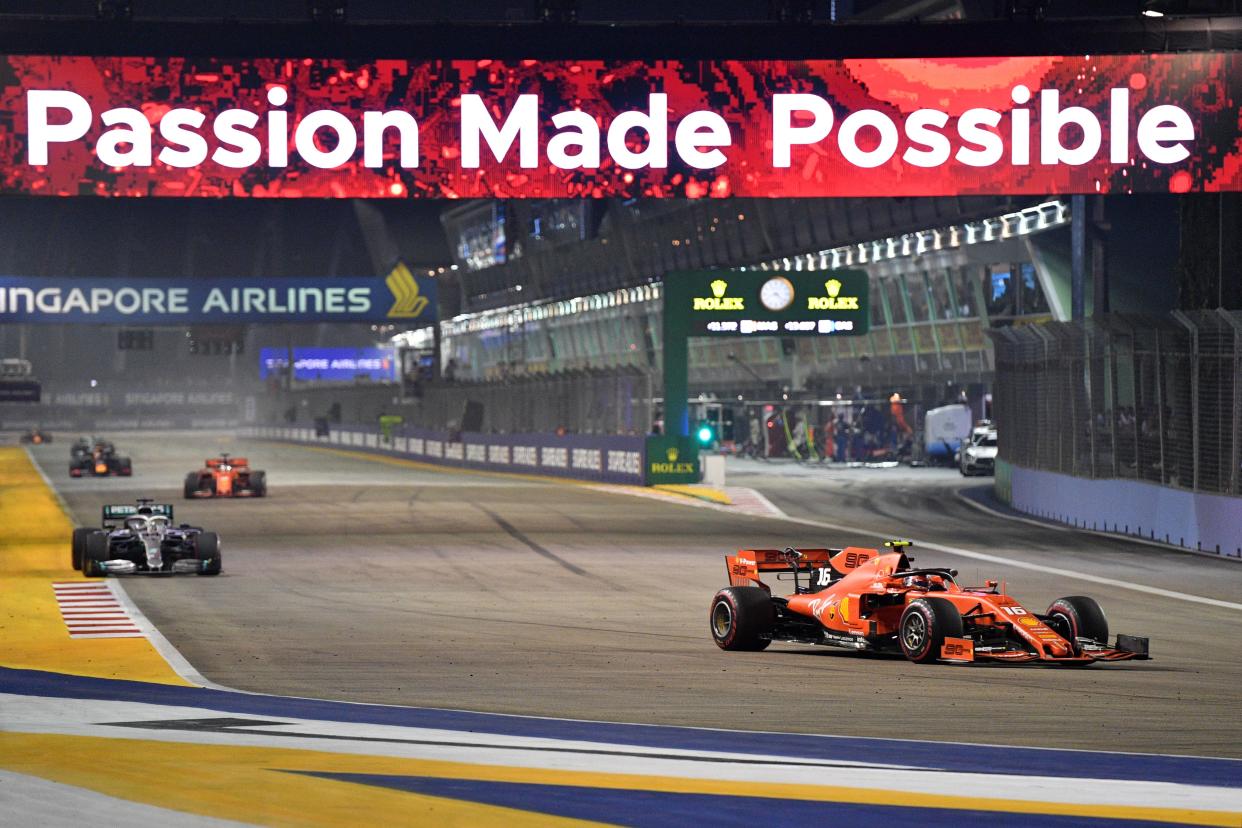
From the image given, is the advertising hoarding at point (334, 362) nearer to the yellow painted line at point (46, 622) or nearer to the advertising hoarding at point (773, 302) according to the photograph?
the advertising hoarding at point (773, 302)

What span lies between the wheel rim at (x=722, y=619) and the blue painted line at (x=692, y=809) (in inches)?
273

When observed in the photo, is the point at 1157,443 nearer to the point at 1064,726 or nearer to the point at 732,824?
the point at 1064,726

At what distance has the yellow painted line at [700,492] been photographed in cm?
4162

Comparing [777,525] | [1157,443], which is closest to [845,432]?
[777,525]

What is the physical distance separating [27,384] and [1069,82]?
6866 cm

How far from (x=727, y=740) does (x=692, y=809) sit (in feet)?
7.70

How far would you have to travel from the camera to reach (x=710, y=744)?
9.80 meters

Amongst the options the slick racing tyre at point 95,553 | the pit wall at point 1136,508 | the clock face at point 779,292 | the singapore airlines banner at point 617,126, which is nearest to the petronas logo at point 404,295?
the clock face at point 779,292

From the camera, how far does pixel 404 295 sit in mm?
56719

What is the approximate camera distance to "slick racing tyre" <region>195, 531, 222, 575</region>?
22.8 metres

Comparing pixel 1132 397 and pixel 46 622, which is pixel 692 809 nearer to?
pixel 46 622

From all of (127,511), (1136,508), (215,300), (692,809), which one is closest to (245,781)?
(692,809)

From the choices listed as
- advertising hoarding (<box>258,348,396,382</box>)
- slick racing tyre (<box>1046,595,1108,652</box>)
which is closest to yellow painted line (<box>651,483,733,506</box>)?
slick racing tyre (<box>1046,595,1108,652</box>)

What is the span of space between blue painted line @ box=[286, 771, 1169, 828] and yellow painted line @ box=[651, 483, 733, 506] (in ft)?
107
